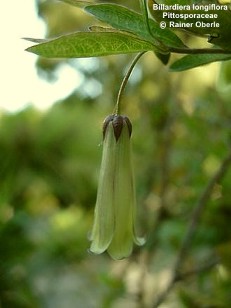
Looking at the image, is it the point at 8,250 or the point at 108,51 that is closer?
the point at 108,51

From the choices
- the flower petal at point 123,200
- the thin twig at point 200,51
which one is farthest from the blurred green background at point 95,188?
the thin twig at point 200,51

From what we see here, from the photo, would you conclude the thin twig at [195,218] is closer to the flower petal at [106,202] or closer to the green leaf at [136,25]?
the flower petal at [106,202]

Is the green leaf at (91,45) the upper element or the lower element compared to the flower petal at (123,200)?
upper

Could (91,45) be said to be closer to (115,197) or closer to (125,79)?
(125,79)

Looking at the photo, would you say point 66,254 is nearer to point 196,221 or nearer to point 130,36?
point 196,221

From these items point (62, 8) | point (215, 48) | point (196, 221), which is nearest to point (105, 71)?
point (62, 8)

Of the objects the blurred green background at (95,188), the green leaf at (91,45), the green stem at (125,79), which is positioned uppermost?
the green leaf at (91,45)

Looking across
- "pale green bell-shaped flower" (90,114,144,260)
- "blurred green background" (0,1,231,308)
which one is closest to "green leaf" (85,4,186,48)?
"pale green bell-shaped flower" (90,114,144,260)
